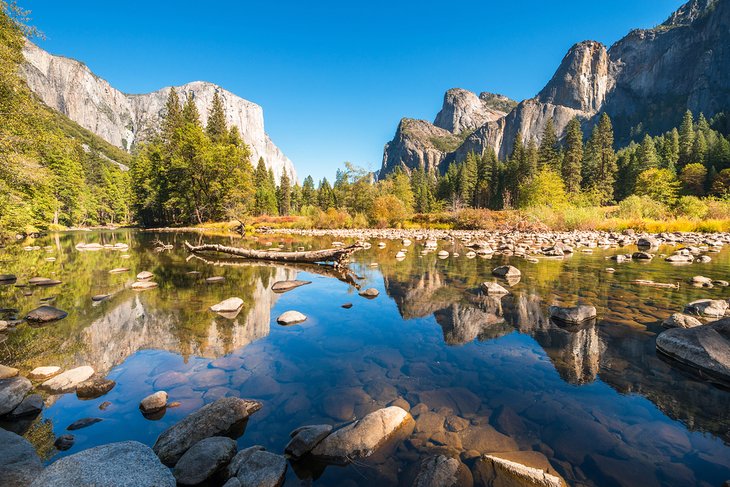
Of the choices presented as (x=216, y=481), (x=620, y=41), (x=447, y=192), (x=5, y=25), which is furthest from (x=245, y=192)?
(x=620, y=41)

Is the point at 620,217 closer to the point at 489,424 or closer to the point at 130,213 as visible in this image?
the point at 489,424

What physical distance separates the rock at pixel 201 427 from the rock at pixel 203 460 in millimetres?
236

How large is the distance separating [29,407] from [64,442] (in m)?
1.00

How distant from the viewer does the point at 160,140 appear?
51.8 m

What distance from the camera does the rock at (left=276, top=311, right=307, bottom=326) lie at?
6.76 metres

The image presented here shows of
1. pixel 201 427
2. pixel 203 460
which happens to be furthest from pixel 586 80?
pixel 203 460

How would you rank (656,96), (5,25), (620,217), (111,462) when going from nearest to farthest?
1. (111,462)
2. (5,25)
3. (620,217)
4. (656,96)

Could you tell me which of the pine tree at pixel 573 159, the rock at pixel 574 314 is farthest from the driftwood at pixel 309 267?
the pine tree at pixel 573 159

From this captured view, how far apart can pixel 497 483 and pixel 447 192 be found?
312 ft

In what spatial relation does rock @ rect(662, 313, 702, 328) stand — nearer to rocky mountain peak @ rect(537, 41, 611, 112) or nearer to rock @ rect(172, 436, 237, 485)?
rock @ rect(172, 436, 237, 485)

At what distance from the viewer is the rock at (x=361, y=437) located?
296 cm

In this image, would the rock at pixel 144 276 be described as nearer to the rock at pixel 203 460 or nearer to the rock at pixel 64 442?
the rock at pixel 64 442

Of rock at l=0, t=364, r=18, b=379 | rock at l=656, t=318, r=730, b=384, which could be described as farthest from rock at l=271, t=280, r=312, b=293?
rock at l=656, t=318, r=730, b=384

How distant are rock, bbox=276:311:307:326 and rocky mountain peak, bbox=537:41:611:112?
230m
